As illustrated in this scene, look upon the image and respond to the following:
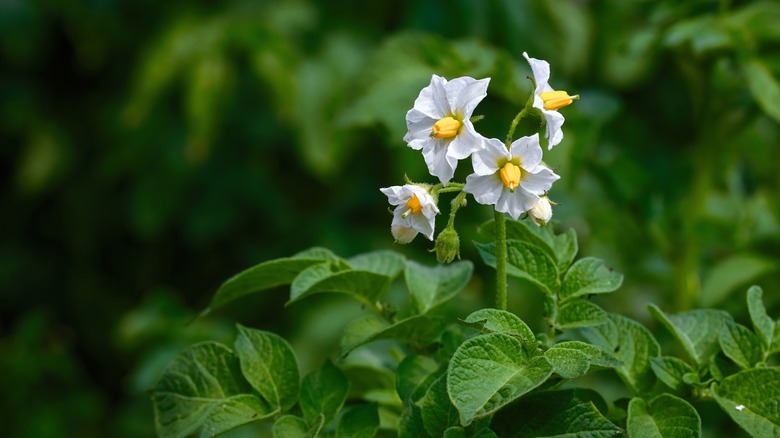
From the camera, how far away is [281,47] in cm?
195

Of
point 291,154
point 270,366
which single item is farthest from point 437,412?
point 291,154

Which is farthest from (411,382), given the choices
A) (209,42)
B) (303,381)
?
(209,42)

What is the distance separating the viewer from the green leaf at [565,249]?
803mm

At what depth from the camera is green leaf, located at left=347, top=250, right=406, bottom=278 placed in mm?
854

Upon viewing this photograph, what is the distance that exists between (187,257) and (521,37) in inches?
47.6

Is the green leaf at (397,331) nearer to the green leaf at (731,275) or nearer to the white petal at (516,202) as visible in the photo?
the white petal at (516,202)

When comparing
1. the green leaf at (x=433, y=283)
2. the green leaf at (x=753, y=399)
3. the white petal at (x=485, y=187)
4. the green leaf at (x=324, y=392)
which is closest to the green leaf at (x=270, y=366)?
the green leaf at (x=324, y=392)

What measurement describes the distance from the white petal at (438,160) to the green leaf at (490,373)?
14 centimetres

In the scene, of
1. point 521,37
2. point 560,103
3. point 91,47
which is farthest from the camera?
point 91,47

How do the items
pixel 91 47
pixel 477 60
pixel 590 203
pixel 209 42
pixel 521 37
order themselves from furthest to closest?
pixel 91 47
pixel 209 42
pixel 521 37
pixel 590 203
pixel 477 60

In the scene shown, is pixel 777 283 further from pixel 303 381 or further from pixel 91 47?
pixel 91 47

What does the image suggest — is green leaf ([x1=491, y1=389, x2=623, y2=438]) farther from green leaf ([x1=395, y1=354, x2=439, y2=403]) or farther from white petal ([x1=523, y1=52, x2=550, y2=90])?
white petal ([x1=523, y1=52, x2=550, y2=90])

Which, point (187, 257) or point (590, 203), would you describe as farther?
point (187, 257)

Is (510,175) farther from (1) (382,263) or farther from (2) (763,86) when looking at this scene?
(2) (763,86)
